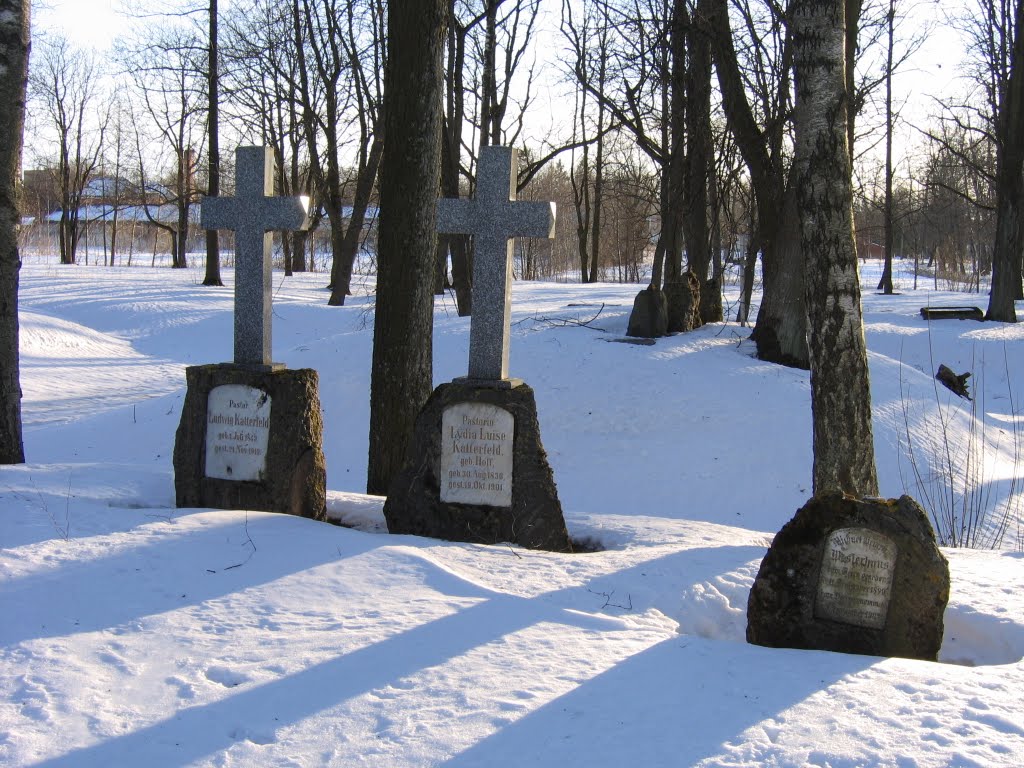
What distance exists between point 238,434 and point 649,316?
294 inches

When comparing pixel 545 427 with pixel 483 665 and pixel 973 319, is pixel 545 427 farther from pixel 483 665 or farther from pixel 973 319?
pixel 973 319

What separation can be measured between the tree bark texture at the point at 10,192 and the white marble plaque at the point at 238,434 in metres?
1.72

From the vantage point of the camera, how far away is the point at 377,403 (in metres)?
6.91

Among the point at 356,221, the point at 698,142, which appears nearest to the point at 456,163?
the point at 356,221

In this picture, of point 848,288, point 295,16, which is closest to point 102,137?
point 295,16

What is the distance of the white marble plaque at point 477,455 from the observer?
5.71 meters

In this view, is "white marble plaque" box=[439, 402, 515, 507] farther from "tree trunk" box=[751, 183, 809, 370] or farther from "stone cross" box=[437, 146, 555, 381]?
"tree trunk" box=[751, 183, 809, 370]

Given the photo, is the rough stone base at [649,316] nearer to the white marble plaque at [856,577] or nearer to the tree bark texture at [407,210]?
the tree bark texture at [407,210]

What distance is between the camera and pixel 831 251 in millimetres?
5727

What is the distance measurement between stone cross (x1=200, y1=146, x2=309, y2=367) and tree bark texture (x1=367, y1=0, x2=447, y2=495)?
2.36ft

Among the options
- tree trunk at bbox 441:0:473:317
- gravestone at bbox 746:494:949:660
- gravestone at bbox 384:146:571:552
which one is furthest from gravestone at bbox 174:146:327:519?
tree trunk at bbox 441:0:473:317

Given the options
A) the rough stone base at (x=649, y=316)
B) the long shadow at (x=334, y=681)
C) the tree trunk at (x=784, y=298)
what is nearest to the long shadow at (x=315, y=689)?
the long shadow at (x=334, y=681)

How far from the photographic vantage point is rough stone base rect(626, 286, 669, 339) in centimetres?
1238

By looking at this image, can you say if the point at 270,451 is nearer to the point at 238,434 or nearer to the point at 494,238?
the point at 238,434
